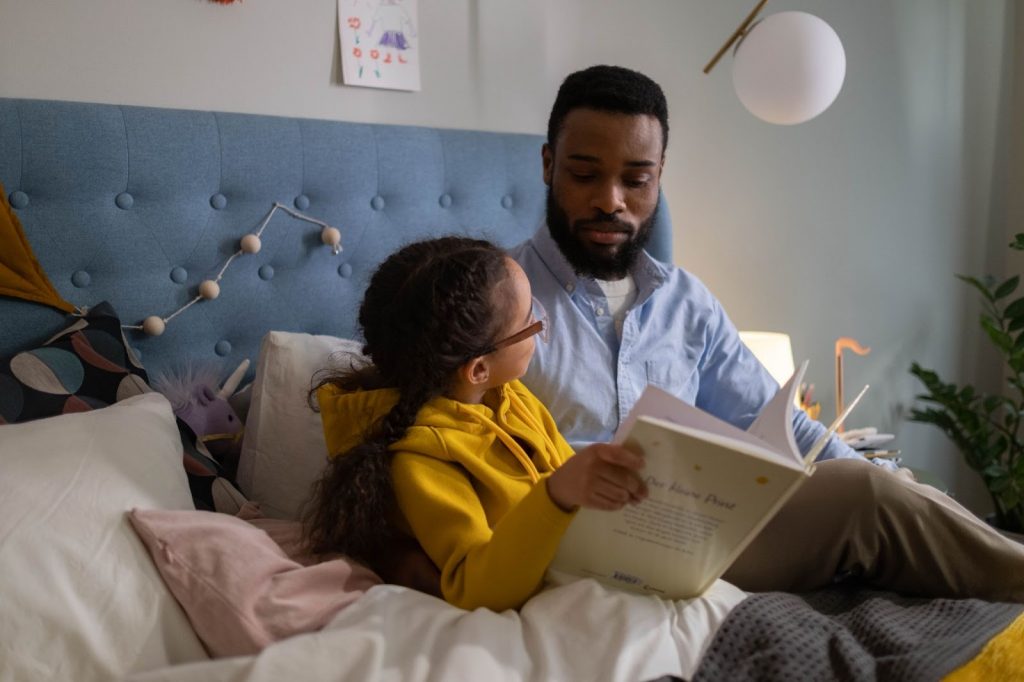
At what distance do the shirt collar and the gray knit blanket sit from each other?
67 centimetres

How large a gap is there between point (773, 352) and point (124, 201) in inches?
55.4

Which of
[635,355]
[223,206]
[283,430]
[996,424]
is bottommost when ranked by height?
[996,424]

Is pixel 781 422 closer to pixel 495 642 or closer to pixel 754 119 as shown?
pixel 495 642

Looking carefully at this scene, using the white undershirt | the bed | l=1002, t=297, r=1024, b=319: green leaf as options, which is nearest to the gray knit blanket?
the bed

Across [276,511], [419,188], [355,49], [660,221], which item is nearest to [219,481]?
[276,511]

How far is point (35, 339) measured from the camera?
1.46m

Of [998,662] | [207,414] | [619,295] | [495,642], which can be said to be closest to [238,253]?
[207,414]

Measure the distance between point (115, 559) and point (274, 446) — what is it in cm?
45

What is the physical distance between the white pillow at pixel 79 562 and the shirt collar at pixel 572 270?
730 millimetres

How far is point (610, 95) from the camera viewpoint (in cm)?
156

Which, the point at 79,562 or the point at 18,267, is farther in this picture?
the point at 18,267

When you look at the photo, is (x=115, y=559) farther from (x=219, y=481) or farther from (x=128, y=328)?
(x=128, y=328)

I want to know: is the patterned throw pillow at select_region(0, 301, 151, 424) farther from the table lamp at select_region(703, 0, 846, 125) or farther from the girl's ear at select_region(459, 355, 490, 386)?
the table lamp at select_region(703, 0, 846, 125)

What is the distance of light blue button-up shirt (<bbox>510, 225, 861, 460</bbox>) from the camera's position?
152 centimetres
